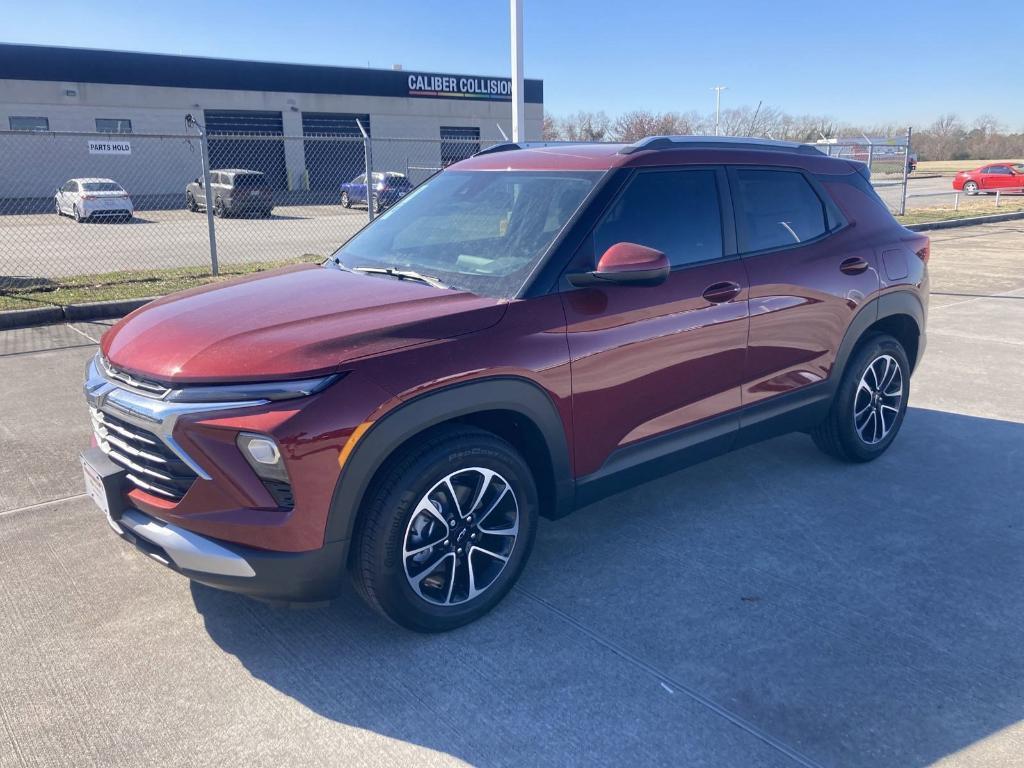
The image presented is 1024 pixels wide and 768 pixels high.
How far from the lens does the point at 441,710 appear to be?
2.86m

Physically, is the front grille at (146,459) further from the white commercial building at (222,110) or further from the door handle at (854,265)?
the white commercial building at (222,110)

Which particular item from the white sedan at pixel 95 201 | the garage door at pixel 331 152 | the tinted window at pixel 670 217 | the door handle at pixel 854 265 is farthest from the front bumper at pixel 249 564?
the garage door at pixel 331 152

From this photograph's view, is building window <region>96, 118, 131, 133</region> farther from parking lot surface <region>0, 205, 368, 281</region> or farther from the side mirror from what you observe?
the side mirror

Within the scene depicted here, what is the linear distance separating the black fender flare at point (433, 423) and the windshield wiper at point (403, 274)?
0.62 meters

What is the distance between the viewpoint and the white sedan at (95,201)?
24641 mm

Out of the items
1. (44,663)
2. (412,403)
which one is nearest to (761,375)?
(412,403)

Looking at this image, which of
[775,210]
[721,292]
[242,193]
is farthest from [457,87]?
[721,292]

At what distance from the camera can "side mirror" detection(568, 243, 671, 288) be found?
133 inches

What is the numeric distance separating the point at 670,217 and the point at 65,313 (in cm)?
791

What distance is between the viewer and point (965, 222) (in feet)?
71.7

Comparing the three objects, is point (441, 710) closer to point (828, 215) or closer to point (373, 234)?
point (373, 234)

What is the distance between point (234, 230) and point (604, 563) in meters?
20.8

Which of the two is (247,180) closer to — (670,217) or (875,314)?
(875,314)

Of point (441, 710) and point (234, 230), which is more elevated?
point (234, 230)
